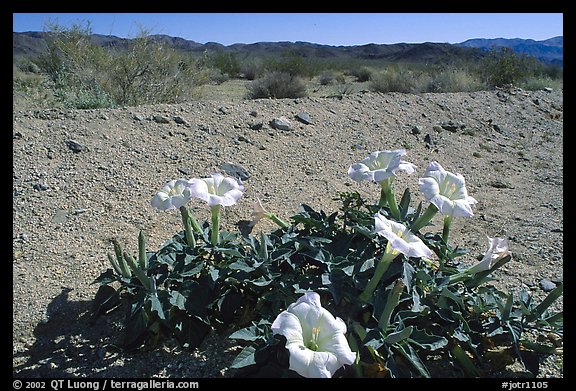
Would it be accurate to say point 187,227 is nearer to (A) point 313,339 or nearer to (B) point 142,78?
(A) point 313,339

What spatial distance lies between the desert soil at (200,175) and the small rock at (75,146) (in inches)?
1.6

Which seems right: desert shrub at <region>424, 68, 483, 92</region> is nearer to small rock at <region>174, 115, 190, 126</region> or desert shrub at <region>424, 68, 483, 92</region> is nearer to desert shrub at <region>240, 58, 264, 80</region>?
small rock at <region>174, 115, 190, 126</region>

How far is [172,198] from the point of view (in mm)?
2344

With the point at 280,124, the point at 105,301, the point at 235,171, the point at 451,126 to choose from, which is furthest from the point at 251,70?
the point at 105,301

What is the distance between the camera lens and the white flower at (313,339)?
65.4 inches

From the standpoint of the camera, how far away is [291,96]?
33.8 ft

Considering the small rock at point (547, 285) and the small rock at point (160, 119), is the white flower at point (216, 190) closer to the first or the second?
the small rock at point (547, 285)

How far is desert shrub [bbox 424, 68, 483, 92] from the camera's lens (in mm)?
10430

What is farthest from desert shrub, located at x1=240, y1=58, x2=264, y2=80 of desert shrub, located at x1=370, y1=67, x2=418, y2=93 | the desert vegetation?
desert shrub, located at x1=370, y1=67, x2=418, y2=93

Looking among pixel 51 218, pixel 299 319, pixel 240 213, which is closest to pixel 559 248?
pixel 240 213

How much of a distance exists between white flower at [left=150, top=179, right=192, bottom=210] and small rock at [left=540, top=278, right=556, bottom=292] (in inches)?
85.7

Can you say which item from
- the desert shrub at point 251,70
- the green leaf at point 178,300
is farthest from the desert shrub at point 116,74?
the desert shrub at point 251,70

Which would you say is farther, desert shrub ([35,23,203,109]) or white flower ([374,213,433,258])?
desert shrub ([35,23,203,109])
